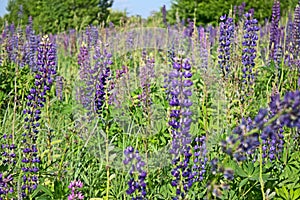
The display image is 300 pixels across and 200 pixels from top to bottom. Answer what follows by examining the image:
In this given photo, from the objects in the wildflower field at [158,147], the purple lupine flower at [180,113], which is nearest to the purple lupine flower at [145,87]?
the wildflower field at [158,147]

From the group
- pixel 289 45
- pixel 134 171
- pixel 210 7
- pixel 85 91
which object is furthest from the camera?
pixel 210 7

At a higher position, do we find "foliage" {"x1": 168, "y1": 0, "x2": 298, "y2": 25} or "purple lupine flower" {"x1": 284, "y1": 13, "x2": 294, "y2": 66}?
"foliage" {"x1": 168, "y1": 0, "x2": 298, "y2": 25}

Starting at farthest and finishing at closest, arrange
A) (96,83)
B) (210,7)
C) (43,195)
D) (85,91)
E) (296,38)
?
(210,7)
(296,38)
(85,91)
(96,83)
(43,195)

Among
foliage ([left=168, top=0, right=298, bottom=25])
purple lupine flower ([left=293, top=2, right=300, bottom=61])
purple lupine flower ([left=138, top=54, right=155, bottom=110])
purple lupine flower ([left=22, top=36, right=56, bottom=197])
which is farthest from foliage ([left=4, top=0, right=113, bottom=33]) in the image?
purple lupine flower ([left=22, top=36, right=56, bottom=197])

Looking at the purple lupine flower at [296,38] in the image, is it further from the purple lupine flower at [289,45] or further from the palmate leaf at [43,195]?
the palmate leaf at [43,195]

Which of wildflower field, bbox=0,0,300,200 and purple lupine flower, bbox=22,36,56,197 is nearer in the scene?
wildflower field, bbox=0,0,300,200

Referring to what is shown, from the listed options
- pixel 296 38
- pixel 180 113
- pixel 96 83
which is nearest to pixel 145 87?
pixel 96 83

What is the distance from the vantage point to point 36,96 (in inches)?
92.0

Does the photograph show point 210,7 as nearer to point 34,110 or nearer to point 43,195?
point 34,110

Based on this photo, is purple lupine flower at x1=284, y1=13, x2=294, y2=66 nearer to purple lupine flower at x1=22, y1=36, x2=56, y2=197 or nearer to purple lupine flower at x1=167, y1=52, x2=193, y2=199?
purple lupine flower at x1=22, y1=36, x2=56, y2=197

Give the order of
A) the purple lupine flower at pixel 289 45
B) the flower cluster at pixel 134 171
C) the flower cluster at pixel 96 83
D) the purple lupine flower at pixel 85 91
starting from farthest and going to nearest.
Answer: the purple lupine flower at pixel 289 45 → the purple lupine flower at pixel 85 91 → the flower cluster at pixel 96 83 → the flower cluster at pixel 134 171

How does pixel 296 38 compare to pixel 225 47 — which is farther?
pixel 296 38

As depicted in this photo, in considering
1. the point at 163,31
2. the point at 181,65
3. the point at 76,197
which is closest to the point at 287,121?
the point at 181,65

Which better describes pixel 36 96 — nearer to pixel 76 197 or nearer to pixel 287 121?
pixel 76 197
